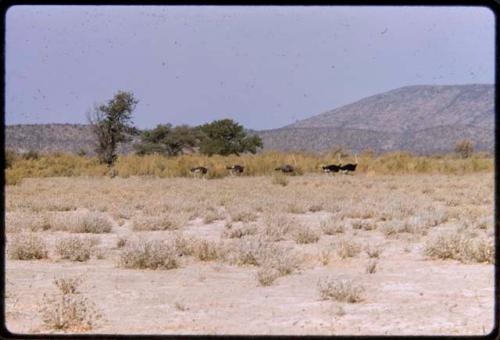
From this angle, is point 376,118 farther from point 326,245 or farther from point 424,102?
point 326,245

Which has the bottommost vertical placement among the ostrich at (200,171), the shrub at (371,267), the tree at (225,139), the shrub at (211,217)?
the shrub at (371,267)

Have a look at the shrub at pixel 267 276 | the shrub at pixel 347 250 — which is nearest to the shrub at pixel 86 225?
the shrub at pixel 347 250

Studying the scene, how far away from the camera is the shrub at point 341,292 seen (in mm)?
7863

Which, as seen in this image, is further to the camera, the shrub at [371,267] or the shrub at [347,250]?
the shrub at [347,250]

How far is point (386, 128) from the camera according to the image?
9756 centimetres

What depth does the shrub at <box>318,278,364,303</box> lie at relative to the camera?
7863mm

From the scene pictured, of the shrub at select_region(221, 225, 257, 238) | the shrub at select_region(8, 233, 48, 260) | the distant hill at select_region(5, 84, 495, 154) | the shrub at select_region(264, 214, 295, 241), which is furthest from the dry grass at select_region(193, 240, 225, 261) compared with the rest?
the distant hill at select_region(5, 84, 495, 154)

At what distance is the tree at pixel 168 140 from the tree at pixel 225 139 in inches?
46.3

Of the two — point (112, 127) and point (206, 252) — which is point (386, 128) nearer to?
point (112, 127)

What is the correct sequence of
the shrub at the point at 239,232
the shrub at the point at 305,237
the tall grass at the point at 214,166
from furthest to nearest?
the tall grass at the point at 214,166, the shrub at the point at 239,232, the shrub at the point at 305,237

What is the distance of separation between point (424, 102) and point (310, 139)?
2313cm

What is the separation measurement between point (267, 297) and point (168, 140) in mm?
49770

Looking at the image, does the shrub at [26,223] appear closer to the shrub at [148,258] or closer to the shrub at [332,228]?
the shrub at [148,258]

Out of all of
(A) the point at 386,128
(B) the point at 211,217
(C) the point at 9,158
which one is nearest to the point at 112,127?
(C) the point at 9,158
